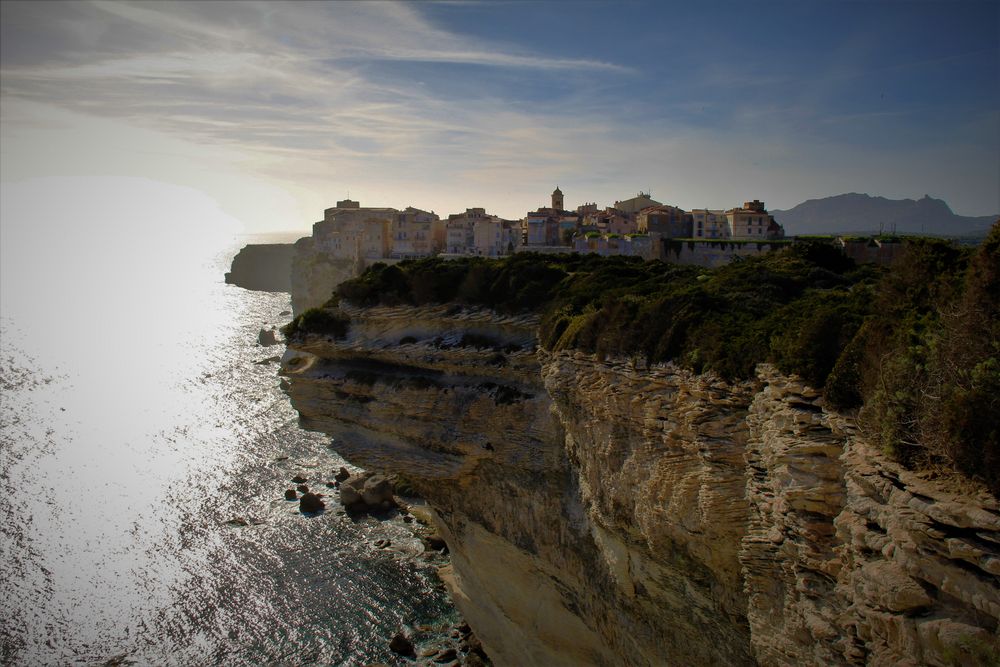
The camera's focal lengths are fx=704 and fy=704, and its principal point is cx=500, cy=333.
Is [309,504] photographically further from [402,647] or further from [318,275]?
[318,275]

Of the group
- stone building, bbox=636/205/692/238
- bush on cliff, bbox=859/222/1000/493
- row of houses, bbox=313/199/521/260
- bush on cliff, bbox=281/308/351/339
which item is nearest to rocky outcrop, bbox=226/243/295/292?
row of houses, bbox=313/199/521/260

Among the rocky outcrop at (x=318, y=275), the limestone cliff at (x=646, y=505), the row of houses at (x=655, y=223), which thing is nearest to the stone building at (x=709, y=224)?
the row of houses at (x=655, y=223)

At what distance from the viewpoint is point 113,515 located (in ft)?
113

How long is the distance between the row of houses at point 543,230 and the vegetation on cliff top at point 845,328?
694 inches

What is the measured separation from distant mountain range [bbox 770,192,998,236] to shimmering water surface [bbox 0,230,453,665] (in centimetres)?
3697

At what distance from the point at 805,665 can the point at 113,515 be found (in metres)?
34.0

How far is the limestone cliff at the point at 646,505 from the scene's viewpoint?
7281 mm

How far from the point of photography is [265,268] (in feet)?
450

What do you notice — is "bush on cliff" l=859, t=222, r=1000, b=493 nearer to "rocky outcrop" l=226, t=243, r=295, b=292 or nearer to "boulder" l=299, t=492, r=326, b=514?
"boulder" l=299, t=492, r=326, b=514

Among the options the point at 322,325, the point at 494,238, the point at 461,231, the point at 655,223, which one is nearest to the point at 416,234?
the point at 461,231

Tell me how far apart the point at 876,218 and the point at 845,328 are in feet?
175

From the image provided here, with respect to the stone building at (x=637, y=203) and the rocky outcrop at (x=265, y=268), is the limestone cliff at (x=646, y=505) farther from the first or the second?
the rocky outcrop at (x=265, y=268)

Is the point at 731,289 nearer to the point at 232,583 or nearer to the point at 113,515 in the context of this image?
the point at 232,583

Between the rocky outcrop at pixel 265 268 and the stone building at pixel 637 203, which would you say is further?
the rocky outcrop at pixel 265 268
